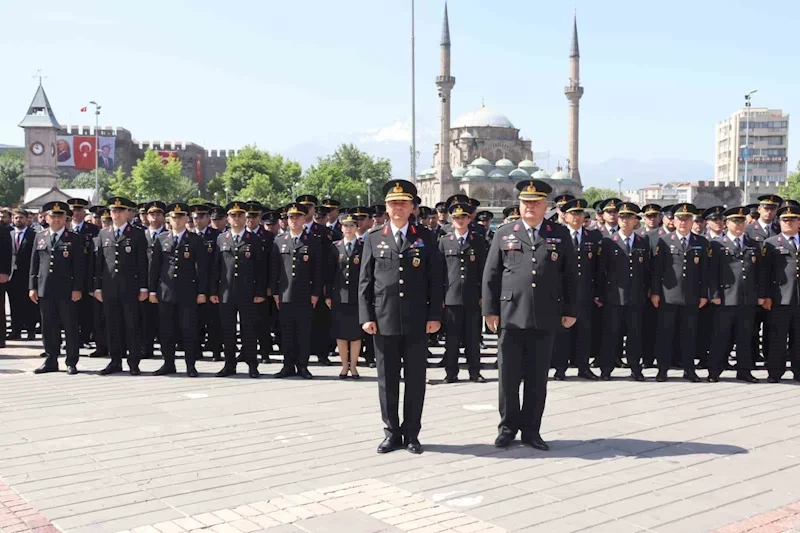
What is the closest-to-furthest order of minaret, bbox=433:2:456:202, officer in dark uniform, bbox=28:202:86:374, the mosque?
officer in dark uniform, bbox=28:202:86:374 → minaret, bbox=433:2:456:202 → the mosque

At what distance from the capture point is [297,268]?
1025 cm

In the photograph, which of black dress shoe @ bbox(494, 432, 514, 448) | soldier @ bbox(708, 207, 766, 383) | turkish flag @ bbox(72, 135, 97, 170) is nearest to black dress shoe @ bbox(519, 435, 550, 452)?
black dress shoe @ bbox(494, 432, 514, 448)

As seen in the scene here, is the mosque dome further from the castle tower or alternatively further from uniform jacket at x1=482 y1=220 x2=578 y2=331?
uniform jacket at x1=482 y1=220 x2=578 y2=331

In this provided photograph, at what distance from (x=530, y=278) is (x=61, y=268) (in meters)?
6.16

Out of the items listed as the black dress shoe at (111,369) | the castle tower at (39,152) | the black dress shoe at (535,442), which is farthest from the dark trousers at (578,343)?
the castle tower at (39,152)

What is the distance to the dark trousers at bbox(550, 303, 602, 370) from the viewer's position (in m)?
9.99

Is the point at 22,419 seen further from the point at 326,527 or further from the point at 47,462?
the point at 326,527

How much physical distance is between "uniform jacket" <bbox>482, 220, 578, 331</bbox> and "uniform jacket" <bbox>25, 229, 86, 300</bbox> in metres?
5.61

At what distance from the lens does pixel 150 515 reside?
17.0 ft

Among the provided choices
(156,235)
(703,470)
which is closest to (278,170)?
(156,235)

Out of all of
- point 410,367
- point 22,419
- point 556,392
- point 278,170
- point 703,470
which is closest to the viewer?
point 703,470

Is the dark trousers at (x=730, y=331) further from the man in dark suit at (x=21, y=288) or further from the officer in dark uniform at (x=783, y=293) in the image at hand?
the man in dark suit at (x=21, y=288)

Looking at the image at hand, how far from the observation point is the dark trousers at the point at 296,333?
10078mm

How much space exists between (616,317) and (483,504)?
5453mm
